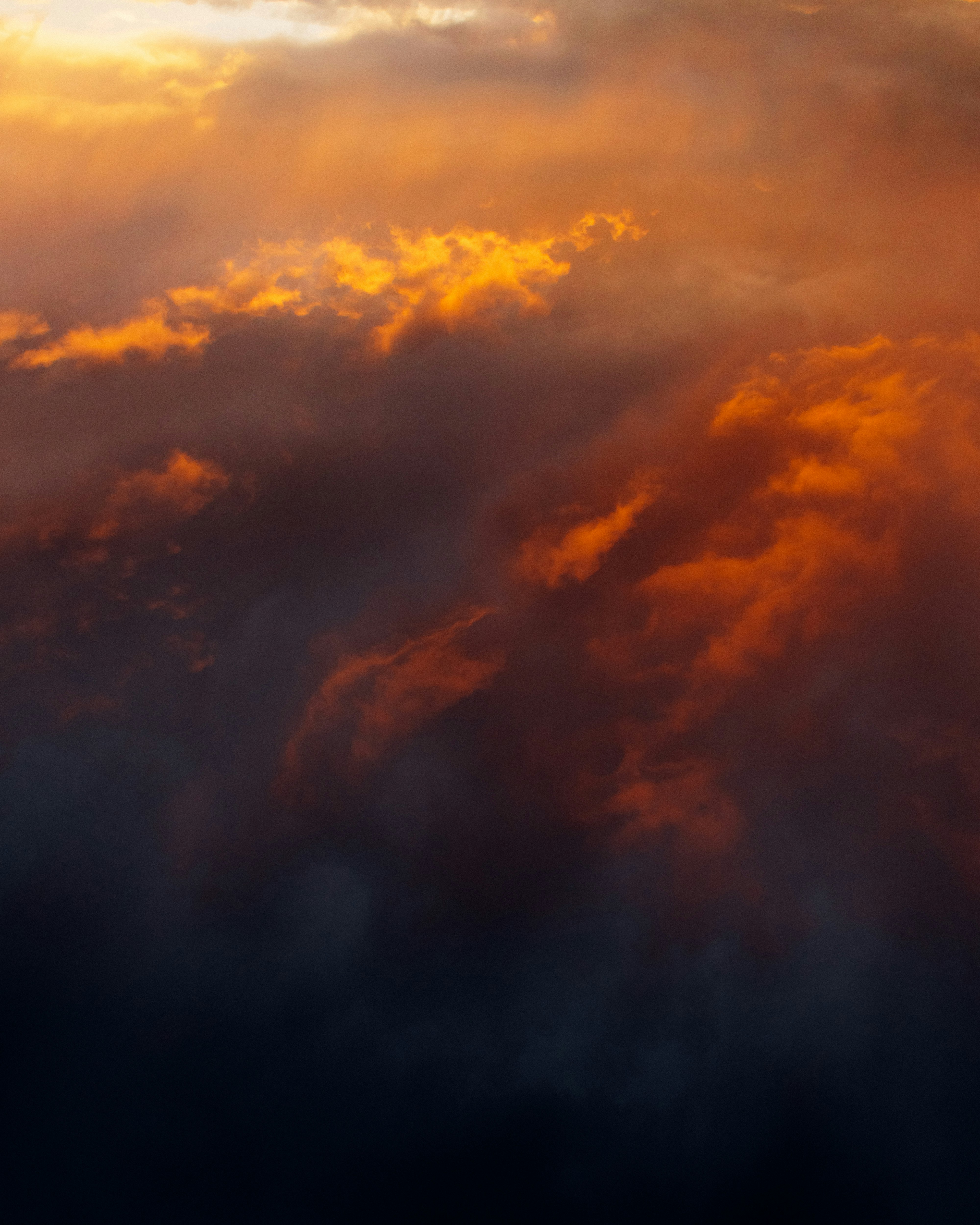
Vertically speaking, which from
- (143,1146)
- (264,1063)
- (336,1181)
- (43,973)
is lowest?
(336,1181)

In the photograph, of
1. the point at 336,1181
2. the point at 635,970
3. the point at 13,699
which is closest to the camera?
the point at 336,1181

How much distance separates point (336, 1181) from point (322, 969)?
42.3 ft

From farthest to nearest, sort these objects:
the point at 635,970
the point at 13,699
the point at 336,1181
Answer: the point at 13,699
the point at 635,970
the point at 336,1181

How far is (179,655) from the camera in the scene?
6334 centimetres

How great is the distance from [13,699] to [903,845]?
68325mm

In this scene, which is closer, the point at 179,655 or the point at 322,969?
the point at 322,969

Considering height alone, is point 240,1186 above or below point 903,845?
below

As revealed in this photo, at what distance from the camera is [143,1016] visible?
54.0m

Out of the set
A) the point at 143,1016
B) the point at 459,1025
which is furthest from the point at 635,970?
the point at 143,1016

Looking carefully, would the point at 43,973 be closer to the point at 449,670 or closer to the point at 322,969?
the point at 322,969

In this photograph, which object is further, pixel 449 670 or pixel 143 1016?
pixel 449 670

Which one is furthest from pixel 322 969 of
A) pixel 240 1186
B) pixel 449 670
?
pixel 449 670

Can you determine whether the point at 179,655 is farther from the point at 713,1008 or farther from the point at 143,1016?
the point at 713,1008

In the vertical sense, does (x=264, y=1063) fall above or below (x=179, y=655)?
below
